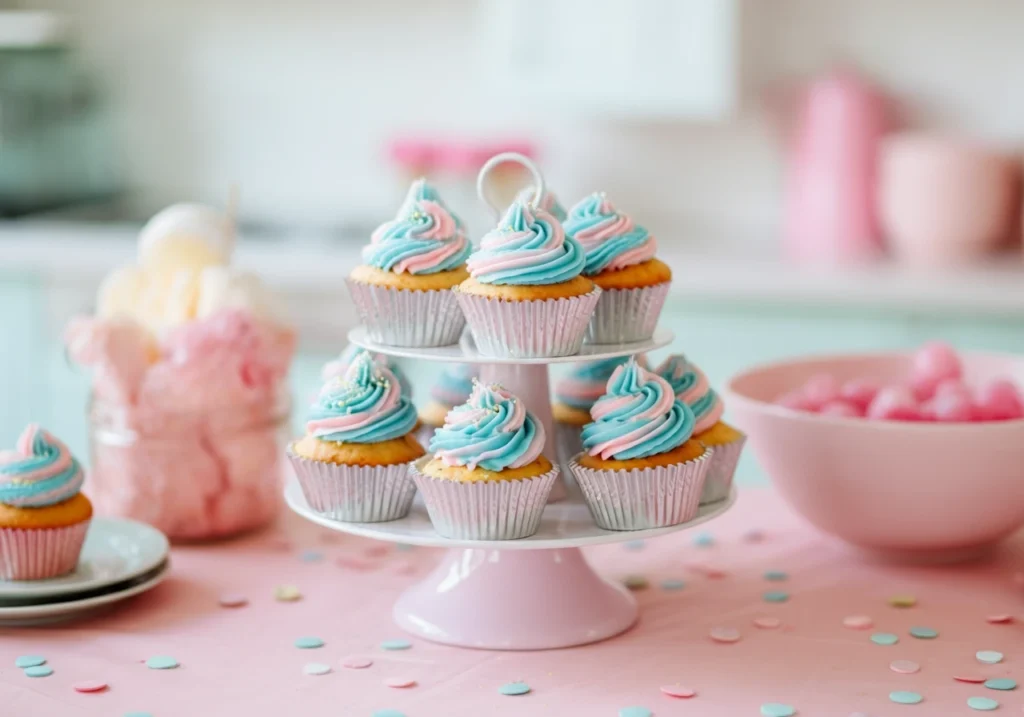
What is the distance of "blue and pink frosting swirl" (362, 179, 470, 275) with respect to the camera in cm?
122

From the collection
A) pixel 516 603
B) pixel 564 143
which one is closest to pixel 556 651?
pixel 516 603

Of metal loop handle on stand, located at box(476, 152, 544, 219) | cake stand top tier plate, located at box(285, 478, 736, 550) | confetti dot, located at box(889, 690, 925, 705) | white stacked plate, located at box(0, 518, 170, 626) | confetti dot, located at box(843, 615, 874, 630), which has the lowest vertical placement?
confetti dot, located at box(843, 615, 874, 630)

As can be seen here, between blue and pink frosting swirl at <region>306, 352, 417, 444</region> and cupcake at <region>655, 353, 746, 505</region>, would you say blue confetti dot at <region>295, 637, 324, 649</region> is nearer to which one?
blue and pink frosting swirl at <region>306, 352, 417, 444</region>

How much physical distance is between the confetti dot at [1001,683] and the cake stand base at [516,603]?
0.30 m

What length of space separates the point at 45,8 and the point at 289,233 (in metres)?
1.02

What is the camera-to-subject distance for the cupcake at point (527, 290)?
1143 millimetres

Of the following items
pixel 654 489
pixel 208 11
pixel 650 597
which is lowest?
pixel 650 597

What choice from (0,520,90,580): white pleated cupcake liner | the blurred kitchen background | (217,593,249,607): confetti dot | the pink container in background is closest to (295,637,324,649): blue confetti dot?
(217,593,249,607): confetti dot

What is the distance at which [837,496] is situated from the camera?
134 cm

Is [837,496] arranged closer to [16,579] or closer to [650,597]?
[650,597]

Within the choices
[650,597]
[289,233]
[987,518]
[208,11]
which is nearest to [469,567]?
[650,597]

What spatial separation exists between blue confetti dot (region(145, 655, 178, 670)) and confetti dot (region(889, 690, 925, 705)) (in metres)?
0.55

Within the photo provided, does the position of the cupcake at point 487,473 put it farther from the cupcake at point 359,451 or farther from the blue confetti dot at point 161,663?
the blue confetti dot at point 161,663

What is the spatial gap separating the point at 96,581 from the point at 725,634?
1.77 feet
